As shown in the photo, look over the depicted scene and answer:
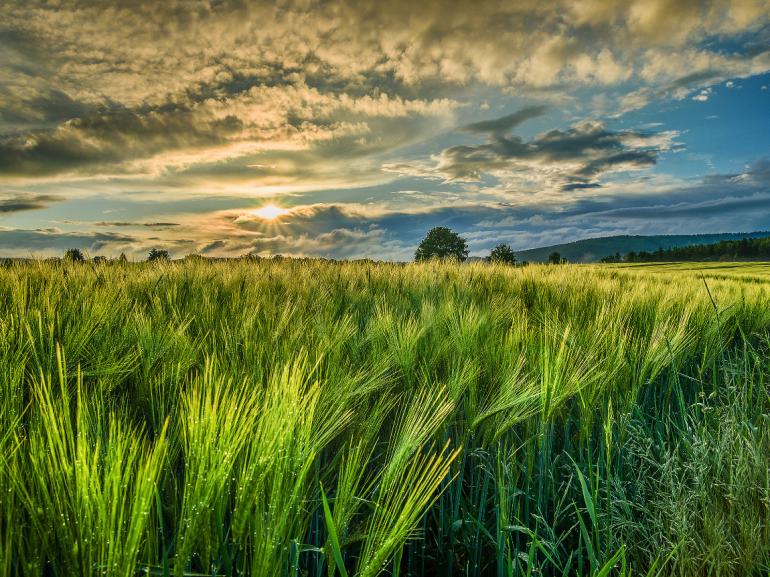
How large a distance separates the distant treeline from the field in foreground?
61843 millimetres

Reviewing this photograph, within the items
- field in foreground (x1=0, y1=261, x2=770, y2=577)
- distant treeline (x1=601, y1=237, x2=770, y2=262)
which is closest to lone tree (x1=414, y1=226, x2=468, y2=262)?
distant treeline (x1=601, y1=237, x2=770, y2=262)

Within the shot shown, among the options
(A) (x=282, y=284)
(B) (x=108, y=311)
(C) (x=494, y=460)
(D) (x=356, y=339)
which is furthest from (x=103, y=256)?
(C) (x=494, y=460)

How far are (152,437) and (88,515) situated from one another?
0.88 meters

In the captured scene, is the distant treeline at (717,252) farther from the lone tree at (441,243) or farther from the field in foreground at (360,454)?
the field in foreground at (360,454)

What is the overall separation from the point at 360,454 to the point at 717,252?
246 ft

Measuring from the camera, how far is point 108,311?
2004 millimetres

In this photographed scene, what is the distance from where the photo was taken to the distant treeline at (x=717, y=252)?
57375mm

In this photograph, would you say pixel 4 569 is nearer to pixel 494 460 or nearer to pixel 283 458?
pixel 283 458

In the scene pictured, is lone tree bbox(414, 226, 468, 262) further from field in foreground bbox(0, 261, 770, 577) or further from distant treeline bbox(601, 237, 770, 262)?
field in foreground bbox(0, 261, 770, 577)

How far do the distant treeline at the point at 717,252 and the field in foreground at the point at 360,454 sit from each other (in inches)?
2435

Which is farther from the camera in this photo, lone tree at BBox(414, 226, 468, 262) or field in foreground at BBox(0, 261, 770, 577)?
lone tree at BBox(414, 226, 468, 262)

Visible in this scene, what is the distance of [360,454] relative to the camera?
33.0 inches

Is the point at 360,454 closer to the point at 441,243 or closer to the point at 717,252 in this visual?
the point at 441,243

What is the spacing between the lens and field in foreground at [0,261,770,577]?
0.63 metres
